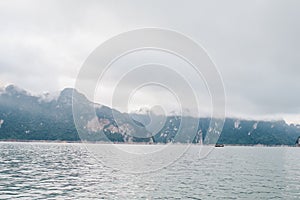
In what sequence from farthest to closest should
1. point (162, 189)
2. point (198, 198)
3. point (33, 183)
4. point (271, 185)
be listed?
1. point (271, 185)
2. point (33, 183)
3. point (162, 189)
4. point (198, 198)

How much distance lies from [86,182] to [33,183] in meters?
11.3

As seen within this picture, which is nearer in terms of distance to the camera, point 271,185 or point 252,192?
point 252,192

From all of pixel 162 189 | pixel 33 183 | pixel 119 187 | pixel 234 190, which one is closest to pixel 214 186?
pixel 234 190

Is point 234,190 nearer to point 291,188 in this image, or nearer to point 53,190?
point 291,188

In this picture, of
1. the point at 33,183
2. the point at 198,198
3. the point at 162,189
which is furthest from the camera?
the point at 33,183

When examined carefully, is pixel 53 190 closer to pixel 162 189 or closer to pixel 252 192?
pixel 162 189

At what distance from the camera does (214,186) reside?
63594 mm

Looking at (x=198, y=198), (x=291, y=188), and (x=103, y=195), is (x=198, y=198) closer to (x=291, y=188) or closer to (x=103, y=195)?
(x=103, y=195)

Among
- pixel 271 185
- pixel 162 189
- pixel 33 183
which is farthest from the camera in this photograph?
pixel 271 185

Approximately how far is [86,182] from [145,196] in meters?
20.3

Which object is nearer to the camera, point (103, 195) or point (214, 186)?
point (103, 195)

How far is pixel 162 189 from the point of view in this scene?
57.7 m

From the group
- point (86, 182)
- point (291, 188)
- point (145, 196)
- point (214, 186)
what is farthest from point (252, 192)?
point (86, 182)

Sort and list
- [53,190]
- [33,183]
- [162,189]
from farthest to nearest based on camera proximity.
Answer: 1. [33,183]
2. [162,189]
3. [53,190]
